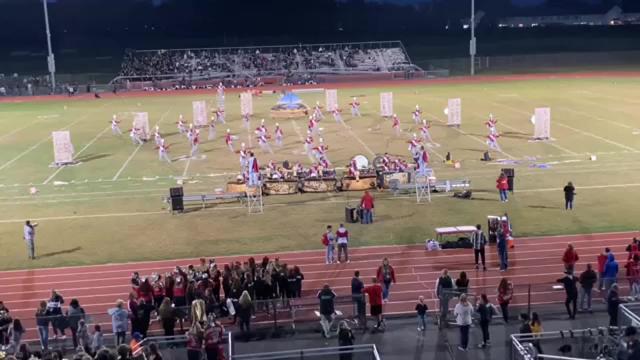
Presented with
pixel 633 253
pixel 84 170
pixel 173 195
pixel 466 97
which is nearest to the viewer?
pixel 633 253

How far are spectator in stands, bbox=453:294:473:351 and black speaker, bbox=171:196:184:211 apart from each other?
14.3 meters

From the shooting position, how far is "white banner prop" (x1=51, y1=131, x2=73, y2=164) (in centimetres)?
3488

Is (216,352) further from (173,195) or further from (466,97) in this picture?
(466,97)

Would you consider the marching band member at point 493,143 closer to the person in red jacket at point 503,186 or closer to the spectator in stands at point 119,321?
the person in red jacket at point 503,186

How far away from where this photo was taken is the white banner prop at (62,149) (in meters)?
34.9

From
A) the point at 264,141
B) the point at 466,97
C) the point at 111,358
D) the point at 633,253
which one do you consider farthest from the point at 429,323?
the point at 466,97

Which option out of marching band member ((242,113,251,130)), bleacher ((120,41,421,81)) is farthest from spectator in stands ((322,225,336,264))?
bleacher ((120,41,421,81))

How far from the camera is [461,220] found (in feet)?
79.0

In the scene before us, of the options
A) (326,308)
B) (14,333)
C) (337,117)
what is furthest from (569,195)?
(337,117)

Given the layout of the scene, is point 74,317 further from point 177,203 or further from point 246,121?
point 246,121

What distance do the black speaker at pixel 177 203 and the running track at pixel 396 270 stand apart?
18.2ft

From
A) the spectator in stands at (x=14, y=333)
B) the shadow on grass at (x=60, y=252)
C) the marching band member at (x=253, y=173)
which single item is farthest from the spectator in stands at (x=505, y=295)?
the shadow on grass at (x=60, y=252)

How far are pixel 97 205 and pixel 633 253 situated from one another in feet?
63.1

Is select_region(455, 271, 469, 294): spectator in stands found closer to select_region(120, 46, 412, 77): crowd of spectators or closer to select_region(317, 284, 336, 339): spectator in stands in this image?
select_region(317, 284, 336, 339): spectator in stands
